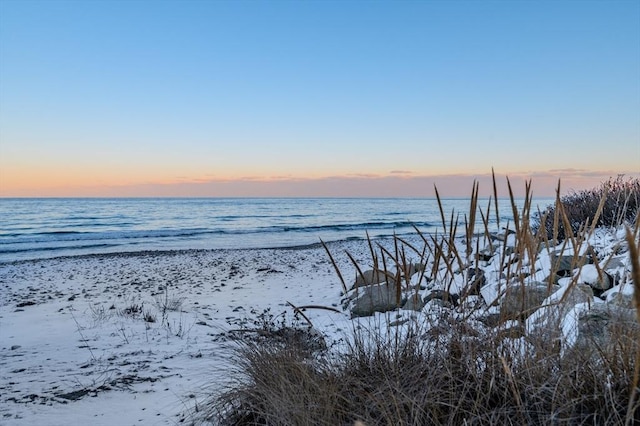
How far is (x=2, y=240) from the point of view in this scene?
2252cm

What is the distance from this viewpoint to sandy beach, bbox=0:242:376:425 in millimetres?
4031

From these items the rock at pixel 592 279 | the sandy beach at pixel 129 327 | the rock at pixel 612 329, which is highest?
the rock at pixel 612 329

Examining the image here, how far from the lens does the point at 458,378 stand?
2.55 metres

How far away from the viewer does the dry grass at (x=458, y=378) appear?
2184mm

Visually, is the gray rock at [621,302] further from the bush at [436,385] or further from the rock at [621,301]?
the bush at [436,385]

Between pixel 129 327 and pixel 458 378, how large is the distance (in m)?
5.35

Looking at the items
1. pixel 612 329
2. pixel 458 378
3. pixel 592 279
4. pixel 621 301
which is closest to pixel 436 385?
pixel 458 378

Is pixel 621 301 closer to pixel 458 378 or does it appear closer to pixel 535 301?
pixel 535 301

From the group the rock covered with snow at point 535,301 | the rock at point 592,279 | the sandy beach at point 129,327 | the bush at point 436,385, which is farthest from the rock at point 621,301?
the sandy beach at point 129,327

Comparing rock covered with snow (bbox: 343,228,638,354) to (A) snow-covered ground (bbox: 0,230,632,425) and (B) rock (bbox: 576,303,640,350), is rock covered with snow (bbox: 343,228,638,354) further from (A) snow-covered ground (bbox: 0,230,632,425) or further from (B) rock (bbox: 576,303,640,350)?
(A) snow-covered ground (bbox: 0,230,632,425)

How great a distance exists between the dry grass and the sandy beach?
1.59 ft

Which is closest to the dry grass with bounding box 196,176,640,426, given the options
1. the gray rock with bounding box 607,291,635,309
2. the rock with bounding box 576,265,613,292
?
the gray rock with bounding box 607,291,635,309

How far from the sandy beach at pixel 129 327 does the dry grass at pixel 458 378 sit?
19.1 inches

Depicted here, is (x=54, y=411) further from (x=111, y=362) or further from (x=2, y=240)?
(x=2, y=240)
